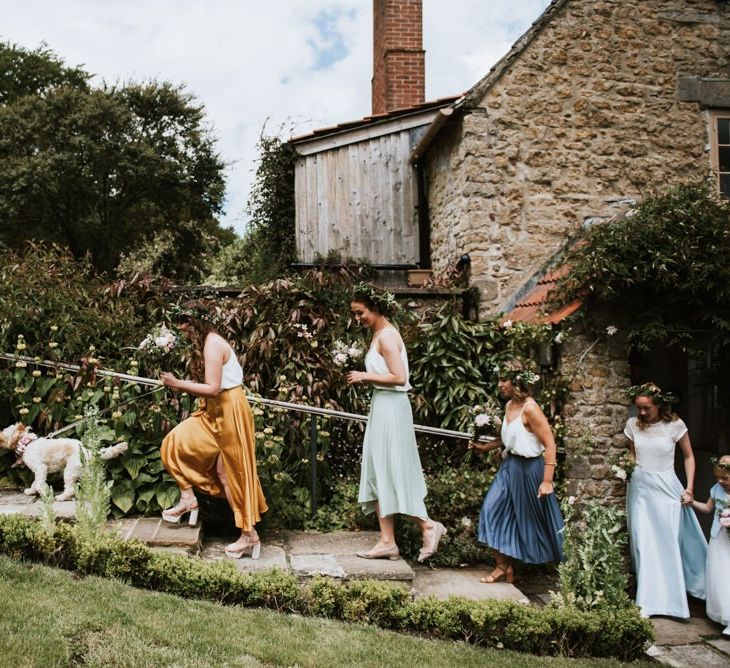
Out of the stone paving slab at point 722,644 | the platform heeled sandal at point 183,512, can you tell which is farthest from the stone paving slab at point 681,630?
the platform heeled sandal at point 183,512

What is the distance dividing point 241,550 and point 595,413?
12.0ft

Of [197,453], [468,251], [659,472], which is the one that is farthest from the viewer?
[468,251]

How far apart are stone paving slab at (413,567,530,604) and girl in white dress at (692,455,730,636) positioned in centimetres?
176

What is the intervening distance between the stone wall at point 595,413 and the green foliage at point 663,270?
305 mm

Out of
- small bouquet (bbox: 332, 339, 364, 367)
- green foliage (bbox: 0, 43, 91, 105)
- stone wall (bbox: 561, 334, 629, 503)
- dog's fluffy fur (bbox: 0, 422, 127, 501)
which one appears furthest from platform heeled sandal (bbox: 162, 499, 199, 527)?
green foliage (bbox: 0, 43, 91, 105)

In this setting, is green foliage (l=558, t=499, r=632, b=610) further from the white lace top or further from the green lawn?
the white lace top

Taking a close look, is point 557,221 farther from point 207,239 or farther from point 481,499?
point 207,239

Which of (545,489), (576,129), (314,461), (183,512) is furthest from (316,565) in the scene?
(576,129)

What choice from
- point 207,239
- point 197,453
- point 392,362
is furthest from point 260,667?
point 207,239

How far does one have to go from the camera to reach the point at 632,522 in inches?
257

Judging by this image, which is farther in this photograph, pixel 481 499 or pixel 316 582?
pixel 481 499

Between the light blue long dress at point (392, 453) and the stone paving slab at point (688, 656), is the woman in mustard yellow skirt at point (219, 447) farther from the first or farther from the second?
the stone paving slab at point (688, 656)

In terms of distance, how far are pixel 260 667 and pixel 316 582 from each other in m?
1.00

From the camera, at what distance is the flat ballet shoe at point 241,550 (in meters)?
5.11
